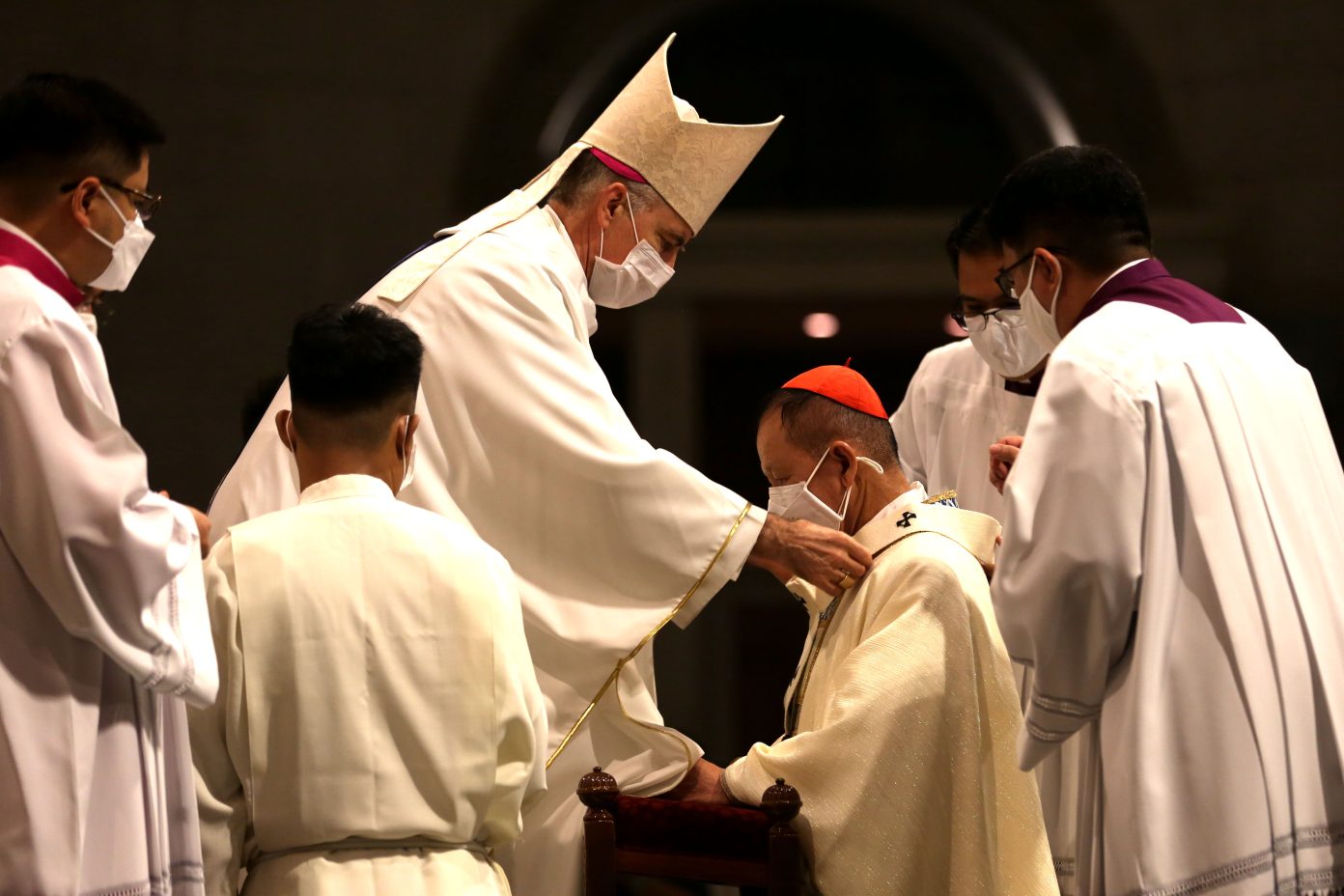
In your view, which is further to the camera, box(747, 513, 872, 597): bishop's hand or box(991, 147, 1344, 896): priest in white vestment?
box(747, 513, 872, 597): bishop's hand

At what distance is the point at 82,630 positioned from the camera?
239 centimetres

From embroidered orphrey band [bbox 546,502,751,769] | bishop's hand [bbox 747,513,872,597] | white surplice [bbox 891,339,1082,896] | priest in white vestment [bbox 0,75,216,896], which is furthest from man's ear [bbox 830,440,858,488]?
priest in white vestment [bbox 0,75,216,896]

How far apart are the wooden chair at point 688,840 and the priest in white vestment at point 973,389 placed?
86cm

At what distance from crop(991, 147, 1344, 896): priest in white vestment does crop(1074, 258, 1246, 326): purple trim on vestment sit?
0.14 ft

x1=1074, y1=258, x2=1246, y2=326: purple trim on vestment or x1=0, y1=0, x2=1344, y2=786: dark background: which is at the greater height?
x1=0, y1=0, x2=1344, y2=786: dark background

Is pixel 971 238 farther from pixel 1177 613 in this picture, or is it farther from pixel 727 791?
pixel 1177 613

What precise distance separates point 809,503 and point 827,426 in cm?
17

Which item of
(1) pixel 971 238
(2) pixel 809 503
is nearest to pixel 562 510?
(2) pixel 809 503

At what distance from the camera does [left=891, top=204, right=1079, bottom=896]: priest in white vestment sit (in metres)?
4.34

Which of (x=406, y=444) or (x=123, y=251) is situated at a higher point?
(x=123, y=251)

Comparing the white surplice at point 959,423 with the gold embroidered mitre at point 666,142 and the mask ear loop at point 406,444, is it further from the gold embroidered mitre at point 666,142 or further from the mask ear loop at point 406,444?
the mask ear loop at point 406,444

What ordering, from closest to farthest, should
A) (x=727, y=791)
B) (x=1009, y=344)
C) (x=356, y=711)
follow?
1. (x=356, y=711)
2. (x=727, y=791)
3. (x=1009, y=344)

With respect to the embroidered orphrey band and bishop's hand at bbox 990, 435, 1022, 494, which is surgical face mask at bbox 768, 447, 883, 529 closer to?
the embroidered orphrey band

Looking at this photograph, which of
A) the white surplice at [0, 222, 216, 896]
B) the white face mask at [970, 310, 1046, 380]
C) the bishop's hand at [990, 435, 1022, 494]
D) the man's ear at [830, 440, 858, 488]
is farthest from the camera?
the white face mask at [970, 310, 1046, 380]
